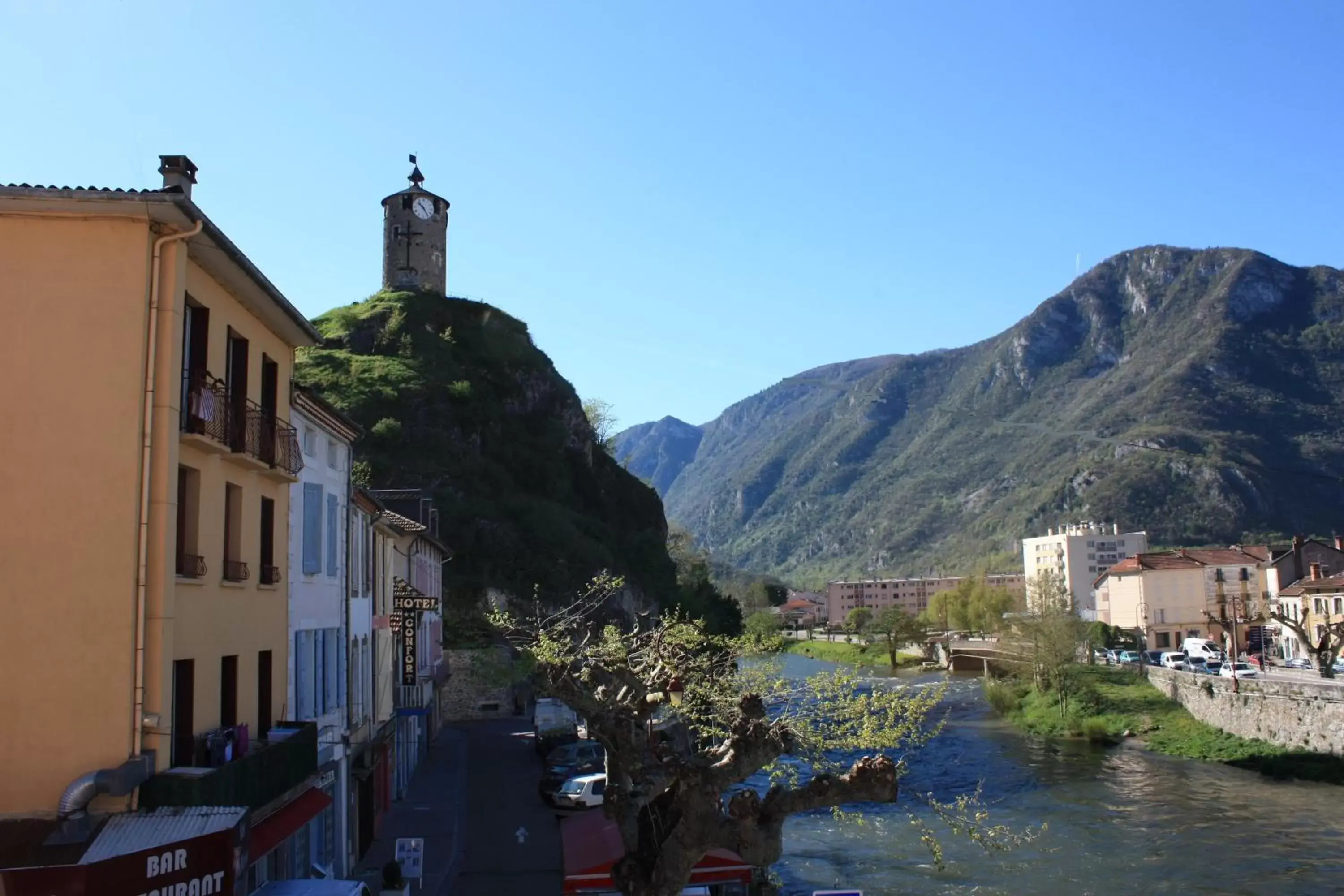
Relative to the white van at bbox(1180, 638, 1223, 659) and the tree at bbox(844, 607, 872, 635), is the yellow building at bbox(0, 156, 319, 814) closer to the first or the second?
the white van at bbox(1180, 638, 1223, 659)

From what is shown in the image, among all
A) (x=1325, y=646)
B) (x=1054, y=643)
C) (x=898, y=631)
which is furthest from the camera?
(x=898, y=631)

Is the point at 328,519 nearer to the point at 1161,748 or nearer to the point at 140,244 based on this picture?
the point at 140,244

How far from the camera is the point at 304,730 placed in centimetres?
Result: 1694

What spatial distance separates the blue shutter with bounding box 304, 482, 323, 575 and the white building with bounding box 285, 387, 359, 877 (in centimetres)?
2

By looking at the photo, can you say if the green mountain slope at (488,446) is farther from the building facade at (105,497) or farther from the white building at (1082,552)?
the white building at (1082,552)

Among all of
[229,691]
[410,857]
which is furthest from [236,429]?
[410,857]

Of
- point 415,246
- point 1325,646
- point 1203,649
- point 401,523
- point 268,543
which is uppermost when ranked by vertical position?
point 415,246

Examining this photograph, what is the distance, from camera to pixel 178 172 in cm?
1623

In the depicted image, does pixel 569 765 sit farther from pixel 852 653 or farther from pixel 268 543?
pixel 852 653

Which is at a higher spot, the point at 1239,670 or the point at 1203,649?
the point at 1239,670

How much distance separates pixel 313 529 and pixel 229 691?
5.48 meters

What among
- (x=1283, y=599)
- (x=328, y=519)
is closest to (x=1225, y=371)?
(x=1283, y=599)

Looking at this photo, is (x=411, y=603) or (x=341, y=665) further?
(x=411, y=603)

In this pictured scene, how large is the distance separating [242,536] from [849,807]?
2962 centimetres
